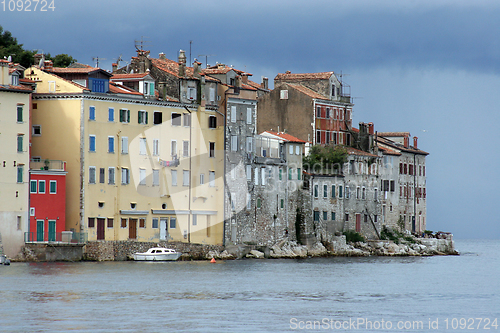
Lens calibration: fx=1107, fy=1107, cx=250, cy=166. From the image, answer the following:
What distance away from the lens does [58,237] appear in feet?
250

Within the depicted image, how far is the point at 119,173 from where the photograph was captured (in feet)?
269

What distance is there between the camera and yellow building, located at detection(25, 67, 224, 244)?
3110 inches

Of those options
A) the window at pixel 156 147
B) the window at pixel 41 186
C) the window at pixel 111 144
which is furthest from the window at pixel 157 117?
the window at pixel 41 186

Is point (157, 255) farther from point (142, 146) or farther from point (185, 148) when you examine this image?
point (185, 148)

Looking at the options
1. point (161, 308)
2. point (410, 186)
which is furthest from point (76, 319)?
point (410, 186)

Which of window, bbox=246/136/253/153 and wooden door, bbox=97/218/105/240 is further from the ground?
window, bbox=246/136/253/153

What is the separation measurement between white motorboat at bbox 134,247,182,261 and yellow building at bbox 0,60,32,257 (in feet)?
34.7

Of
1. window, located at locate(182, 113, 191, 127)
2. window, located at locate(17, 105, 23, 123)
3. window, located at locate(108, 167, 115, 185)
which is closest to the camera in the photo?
window, located at locate(17, 105, 23, 123)

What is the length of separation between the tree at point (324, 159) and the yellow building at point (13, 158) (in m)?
33.1

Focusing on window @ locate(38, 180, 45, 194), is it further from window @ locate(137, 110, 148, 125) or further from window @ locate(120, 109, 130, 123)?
window @ locate(137, 110, 148, 125)

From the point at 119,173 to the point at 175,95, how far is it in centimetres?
959

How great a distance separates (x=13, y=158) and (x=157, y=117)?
14069mm

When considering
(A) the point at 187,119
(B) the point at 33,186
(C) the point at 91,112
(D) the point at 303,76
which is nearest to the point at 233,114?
(A) the point at 187,119

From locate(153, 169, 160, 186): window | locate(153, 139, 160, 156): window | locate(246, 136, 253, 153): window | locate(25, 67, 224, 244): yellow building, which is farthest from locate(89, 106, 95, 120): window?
locate(246, 136, 253, 153): window
